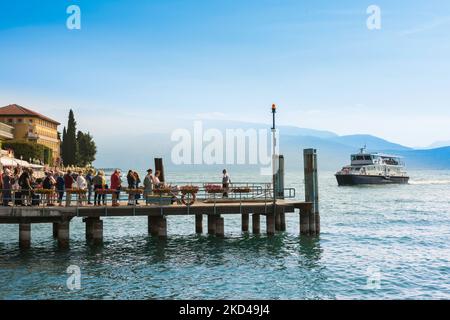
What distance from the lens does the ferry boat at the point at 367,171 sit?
108250 mm

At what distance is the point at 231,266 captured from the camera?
23578 millimetres

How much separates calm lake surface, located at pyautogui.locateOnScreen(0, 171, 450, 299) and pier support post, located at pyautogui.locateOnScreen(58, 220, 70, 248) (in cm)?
42

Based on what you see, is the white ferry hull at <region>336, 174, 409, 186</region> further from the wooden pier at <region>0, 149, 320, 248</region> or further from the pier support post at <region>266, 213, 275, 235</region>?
the pier support post at <region>266, 213, 275, 235</region>

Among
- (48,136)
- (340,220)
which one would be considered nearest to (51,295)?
(340,220)

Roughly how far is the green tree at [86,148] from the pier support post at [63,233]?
12892cm

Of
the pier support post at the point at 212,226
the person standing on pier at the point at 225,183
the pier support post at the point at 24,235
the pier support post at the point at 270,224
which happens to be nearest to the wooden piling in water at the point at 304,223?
the pier support post at the point at 270,224

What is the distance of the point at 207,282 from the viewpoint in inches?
817

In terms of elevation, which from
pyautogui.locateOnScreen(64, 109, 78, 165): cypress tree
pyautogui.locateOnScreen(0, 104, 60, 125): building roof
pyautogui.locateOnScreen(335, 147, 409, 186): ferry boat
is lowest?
pyautogui.locateOnScreen(335, 147, 409, 186): ferry boat

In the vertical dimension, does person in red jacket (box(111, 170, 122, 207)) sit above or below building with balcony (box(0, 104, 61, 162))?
below

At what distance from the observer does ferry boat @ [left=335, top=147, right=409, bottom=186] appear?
108 meters

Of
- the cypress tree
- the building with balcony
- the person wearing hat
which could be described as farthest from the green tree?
the person wearing hat
